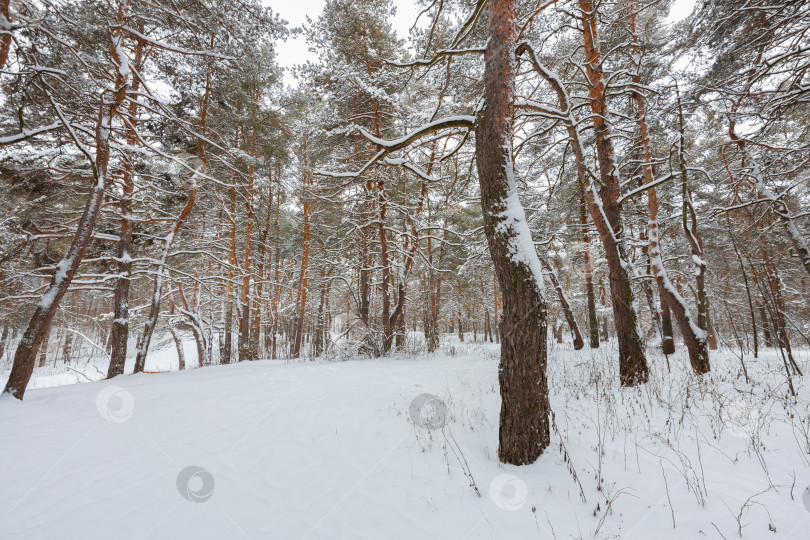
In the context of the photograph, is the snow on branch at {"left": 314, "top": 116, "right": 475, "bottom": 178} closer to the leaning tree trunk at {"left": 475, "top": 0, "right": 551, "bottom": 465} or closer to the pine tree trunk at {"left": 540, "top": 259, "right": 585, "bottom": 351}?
the leaning tree trunk at {"left": 475, "top": 0, "right": 551, "bottom": 465}

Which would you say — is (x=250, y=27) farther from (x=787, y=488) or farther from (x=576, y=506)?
(x=787, y=488)

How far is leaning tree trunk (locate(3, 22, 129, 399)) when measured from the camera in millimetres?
4781

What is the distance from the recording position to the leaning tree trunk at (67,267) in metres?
4.78

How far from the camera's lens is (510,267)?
2900 mm

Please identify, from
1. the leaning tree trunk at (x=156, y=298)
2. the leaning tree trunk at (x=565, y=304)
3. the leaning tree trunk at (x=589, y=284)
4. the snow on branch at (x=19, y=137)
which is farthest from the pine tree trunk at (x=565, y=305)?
the snow on branch at (x=19, y=137)

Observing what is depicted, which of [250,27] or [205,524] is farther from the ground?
[250,27]

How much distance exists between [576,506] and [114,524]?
323 cm

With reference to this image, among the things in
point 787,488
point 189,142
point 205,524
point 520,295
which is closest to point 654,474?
point 787,488

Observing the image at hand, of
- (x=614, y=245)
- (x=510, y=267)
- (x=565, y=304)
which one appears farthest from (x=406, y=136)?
(x=565, y=304)

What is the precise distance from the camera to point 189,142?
9.19 m

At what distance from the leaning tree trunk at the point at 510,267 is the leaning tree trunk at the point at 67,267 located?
640 cm

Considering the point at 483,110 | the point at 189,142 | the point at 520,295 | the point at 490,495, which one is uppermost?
the point at 189,142

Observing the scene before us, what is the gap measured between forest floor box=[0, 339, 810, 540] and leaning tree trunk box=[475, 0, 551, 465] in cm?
35

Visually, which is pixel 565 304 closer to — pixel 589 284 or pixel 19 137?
pixel 589 284
